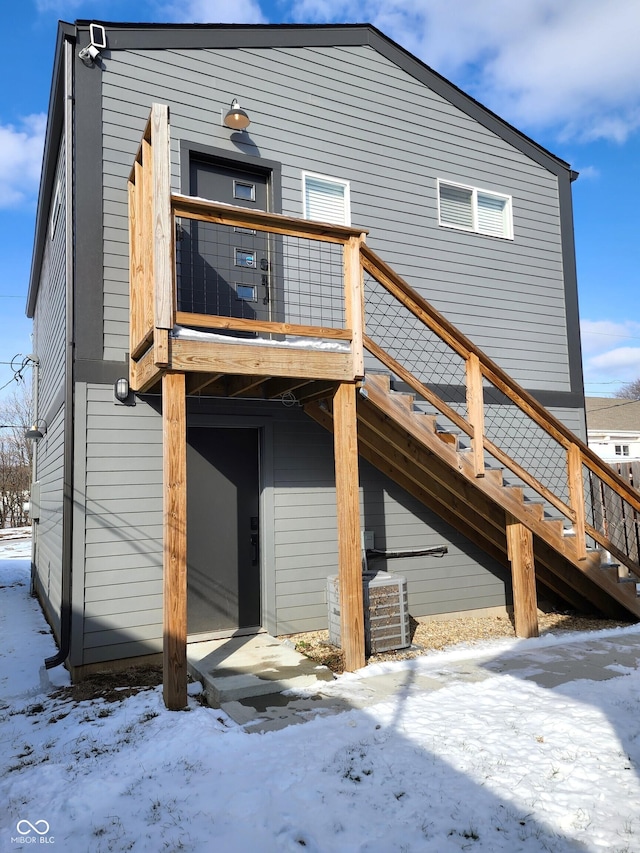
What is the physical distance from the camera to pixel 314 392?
18.4 ft

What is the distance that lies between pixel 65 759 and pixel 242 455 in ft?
10.4

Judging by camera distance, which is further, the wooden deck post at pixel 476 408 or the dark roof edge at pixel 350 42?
the dark roof edge at pixel 350 42

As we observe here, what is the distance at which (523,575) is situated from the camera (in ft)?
19.8

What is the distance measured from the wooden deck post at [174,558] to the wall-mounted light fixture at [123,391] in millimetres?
1232

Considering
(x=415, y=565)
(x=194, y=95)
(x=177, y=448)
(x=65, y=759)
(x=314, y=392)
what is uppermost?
(x=194, y=95)

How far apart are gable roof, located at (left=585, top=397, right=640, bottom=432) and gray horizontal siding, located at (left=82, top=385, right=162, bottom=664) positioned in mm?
22914

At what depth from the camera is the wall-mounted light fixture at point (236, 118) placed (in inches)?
243

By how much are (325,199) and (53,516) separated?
468 cm

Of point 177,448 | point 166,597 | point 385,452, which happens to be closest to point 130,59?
point 177,448

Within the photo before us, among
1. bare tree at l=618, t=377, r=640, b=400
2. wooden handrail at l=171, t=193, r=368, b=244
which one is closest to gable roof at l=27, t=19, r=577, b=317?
wooden handrail at l=171, t=193, r=368, b=244

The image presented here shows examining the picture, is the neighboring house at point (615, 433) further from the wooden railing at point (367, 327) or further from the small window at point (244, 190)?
the small window at point (244, 190)

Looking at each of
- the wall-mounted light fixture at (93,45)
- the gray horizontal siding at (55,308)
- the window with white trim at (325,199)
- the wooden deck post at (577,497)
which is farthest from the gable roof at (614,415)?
the wall-mounted light fixture at (93,45)

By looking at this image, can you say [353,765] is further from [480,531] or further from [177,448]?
[480,531]

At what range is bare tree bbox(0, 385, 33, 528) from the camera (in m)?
24.1
